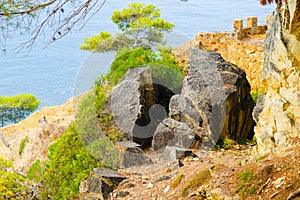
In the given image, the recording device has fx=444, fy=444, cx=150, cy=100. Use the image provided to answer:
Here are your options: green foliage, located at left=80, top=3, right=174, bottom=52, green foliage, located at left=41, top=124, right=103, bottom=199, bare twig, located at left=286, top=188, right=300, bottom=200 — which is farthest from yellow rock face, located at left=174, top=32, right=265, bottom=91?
bare twig, located at left=286, top=188, right=300, bottom=200

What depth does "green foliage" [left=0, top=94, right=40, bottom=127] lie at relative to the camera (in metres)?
30.7

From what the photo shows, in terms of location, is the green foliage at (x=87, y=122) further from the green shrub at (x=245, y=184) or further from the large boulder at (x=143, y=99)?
the green shrub at (x=245, y=184)

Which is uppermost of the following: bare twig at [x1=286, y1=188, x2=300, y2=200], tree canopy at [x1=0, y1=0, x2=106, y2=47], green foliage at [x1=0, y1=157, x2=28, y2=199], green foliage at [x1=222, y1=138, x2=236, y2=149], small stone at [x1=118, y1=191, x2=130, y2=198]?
tree canopy at [x1=0, y1=0, x2=106, y2=47]

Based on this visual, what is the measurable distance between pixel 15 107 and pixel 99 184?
25.9 m

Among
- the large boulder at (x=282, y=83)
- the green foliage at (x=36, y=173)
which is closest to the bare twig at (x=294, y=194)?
the large boulder at (x=282, y=83)

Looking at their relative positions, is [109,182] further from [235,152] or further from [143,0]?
[143,0]

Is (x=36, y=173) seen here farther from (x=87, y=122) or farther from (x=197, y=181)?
(x=197, y=181)

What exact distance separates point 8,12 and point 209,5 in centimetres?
2017

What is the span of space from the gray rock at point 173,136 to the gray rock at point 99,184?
138cm

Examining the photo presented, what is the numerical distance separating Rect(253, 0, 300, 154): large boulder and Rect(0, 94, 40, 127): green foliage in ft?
88.7

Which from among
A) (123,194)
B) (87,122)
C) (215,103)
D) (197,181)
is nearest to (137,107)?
(87,122)

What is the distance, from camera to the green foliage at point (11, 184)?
22.9 feet

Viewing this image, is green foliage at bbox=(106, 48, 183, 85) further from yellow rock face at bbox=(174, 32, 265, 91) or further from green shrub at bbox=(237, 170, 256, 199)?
green shrub at bbox=(237, 170, 256, 199)

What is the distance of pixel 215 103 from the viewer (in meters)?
7.78
